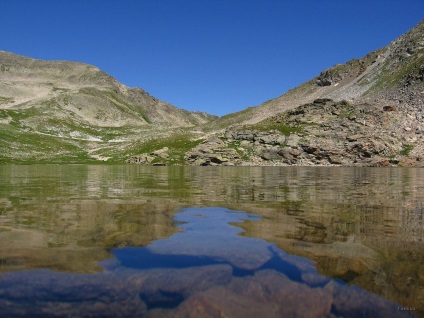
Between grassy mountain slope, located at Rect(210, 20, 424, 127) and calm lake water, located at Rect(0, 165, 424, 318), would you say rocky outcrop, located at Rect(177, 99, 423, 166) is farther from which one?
calm lake water, located at Rect(0, 165, 424, 318)

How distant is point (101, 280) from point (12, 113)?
222 m

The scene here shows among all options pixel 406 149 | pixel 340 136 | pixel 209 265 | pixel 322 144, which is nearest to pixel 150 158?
pixel 322 144

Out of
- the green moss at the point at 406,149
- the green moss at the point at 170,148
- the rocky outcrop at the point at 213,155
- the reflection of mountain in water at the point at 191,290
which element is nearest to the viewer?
the reflection of mountain in water at the point at 191,290

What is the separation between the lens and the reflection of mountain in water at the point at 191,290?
212 inches

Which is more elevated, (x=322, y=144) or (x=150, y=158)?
(x=322, y=144)

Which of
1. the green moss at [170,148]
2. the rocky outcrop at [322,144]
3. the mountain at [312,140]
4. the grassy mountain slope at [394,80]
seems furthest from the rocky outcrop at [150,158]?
the grassy mountain slope at [394,80]

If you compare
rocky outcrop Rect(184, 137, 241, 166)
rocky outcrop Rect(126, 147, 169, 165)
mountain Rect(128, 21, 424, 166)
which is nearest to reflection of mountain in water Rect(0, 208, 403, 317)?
rocky outcrop Rect(184, 137, 241, 166)

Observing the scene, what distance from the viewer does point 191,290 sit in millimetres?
6086

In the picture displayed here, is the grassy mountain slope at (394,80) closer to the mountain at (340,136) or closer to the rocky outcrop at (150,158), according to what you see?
the mountain at (340,136)

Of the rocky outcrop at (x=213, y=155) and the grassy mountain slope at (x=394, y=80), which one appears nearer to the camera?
the rocky outcrop at (x=213, y=155)

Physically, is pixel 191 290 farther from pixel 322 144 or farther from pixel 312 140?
pixel 312 140

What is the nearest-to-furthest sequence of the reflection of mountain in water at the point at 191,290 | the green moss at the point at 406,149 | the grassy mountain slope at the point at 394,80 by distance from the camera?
the reflection of mountain in water at the point at 191,290
the green moss at the point at 406,149
the grassy mountain slope at the point at 394,80

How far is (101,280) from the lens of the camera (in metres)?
6.44

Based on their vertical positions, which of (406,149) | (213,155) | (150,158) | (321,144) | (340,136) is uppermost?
(340,136)
